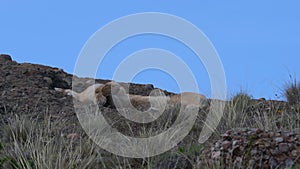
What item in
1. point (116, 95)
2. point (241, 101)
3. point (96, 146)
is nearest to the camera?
point (96, 146)

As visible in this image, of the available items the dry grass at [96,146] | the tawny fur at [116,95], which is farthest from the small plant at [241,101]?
the tawny fur at [116,95]

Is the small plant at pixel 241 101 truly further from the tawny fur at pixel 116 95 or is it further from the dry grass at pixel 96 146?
the tawny fur at pixel 116 95

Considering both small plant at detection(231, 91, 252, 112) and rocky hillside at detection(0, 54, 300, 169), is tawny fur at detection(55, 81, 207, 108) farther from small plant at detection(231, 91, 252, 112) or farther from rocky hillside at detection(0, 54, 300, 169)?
small plant at detection(231, 91, 252, 112)

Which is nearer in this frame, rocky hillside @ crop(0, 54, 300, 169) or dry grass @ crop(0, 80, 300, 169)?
rocky hillside @ crop(0, 54, 300, 169)

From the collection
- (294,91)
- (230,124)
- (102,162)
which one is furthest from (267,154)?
(294,91)

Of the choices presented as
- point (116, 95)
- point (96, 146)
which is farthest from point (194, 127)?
point (116, 95)

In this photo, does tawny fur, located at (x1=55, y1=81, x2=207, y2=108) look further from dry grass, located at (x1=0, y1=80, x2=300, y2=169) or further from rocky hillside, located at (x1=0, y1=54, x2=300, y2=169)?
dry grass, located at (x1=0, y1=80, x2=300, y2=169)

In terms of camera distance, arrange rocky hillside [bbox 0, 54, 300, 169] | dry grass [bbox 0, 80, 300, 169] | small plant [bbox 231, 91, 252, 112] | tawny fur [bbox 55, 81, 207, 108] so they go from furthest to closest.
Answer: tawny fur [bbox 55, 81, 207, 108]
small plant [bbox 231, 91, 252, 112]
dry grass [bbox 0, 80, 300, 169]
rocky hillside [bbox 0, 54, 300, 169]

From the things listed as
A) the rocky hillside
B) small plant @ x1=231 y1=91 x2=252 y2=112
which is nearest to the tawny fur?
the rocky hillside

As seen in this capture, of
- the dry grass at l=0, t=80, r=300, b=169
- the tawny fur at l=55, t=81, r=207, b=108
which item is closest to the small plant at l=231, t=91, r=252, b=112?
the dry grass at l=0, t=80, r=300, b=169

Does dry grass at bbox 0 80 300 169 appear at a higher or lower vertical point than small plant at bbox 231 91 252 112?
lower

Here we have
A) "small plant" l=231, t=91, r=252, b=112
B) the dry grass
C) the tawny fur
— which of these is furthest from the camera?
the tawny fur

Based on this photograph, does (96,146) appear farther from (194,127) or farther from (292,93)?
(292,93)

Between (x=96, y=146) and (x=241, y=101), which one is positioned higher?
(x=241, y=101)
